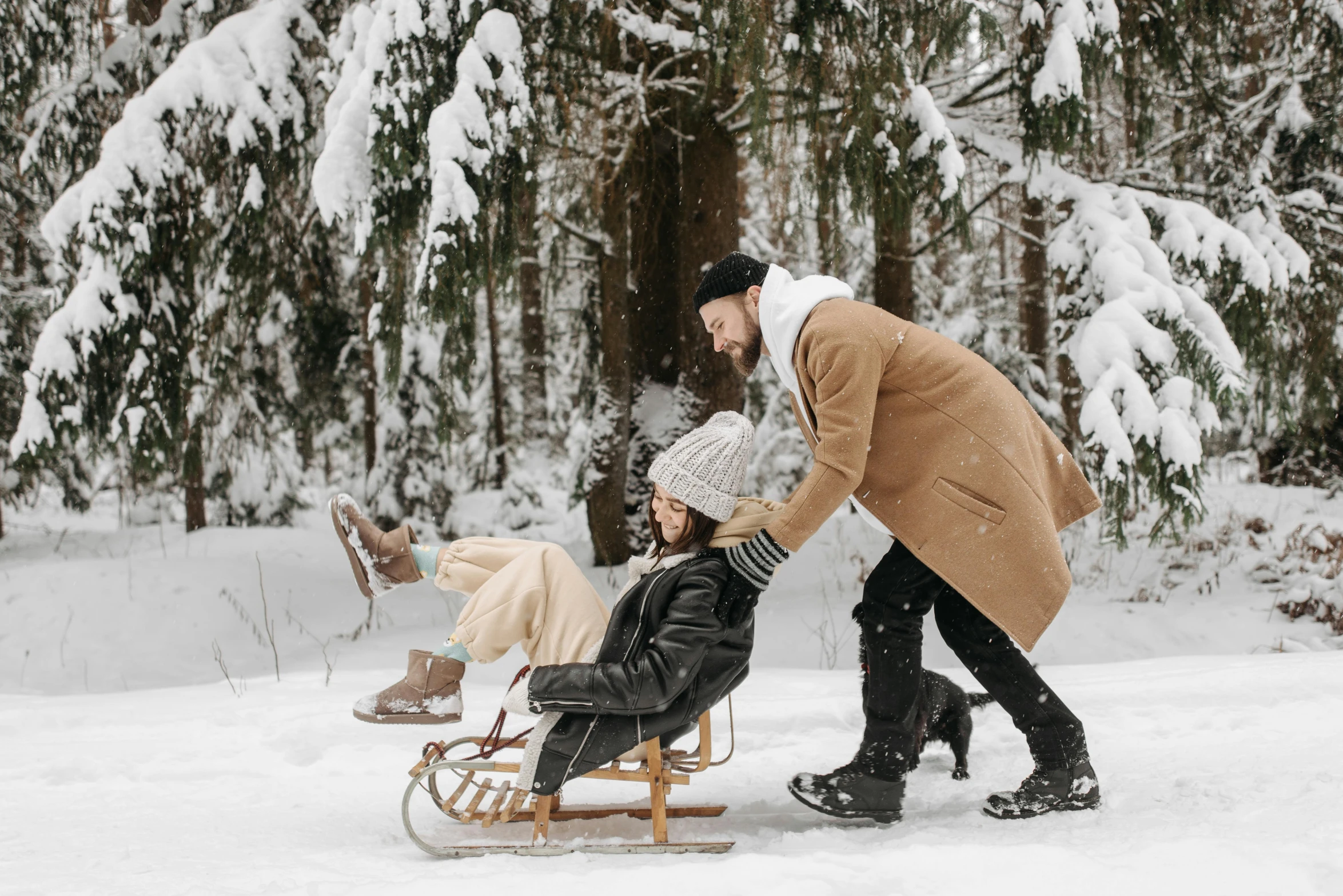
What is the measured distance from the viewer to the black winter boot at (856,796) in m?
2.64

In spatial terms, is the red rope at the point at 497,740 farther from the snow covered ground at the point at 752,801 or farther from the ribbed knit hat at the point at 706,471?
the ribbed knit hat at the point at 706,471

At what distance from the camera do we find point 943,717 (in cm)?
304

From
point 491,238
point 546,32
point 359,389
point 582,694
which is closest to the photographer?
point 582,694

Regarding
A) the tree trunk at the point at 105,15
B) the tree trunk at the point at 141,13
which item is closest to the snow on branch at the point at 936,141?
the tree trunk at the point at 141,13

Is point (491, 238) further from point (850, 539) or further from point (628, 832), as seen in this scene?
point (850, 539)

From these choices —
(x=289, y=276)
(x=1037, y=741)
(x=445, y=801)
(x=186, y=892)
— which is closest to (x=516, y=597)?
(x=445, y=801)

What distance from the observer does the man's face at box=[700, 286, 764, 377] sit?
2650 millimetres

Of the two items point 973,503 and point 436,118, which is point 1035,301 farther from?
point 973,503

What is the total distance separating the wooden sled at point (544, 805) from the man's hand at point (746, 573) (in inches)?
15.6

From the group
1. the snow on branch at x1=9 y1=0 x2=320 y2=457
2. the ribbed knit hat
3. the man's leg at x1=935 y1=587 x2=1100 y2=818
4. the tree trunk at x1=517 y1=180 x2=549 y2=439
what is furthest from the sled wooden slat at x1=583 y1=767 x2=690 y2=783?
the snow on branch at x1=9 y1=0 x2=320 y2=457

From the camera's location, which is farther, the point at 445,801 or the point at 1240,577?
the point at 1240,577

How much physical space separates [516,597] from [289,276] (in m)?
5.42

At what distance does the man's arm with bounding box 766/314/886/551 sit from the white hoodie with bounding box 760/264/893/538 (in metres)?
0.09

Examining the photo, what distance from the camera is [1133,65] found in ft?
20.6
